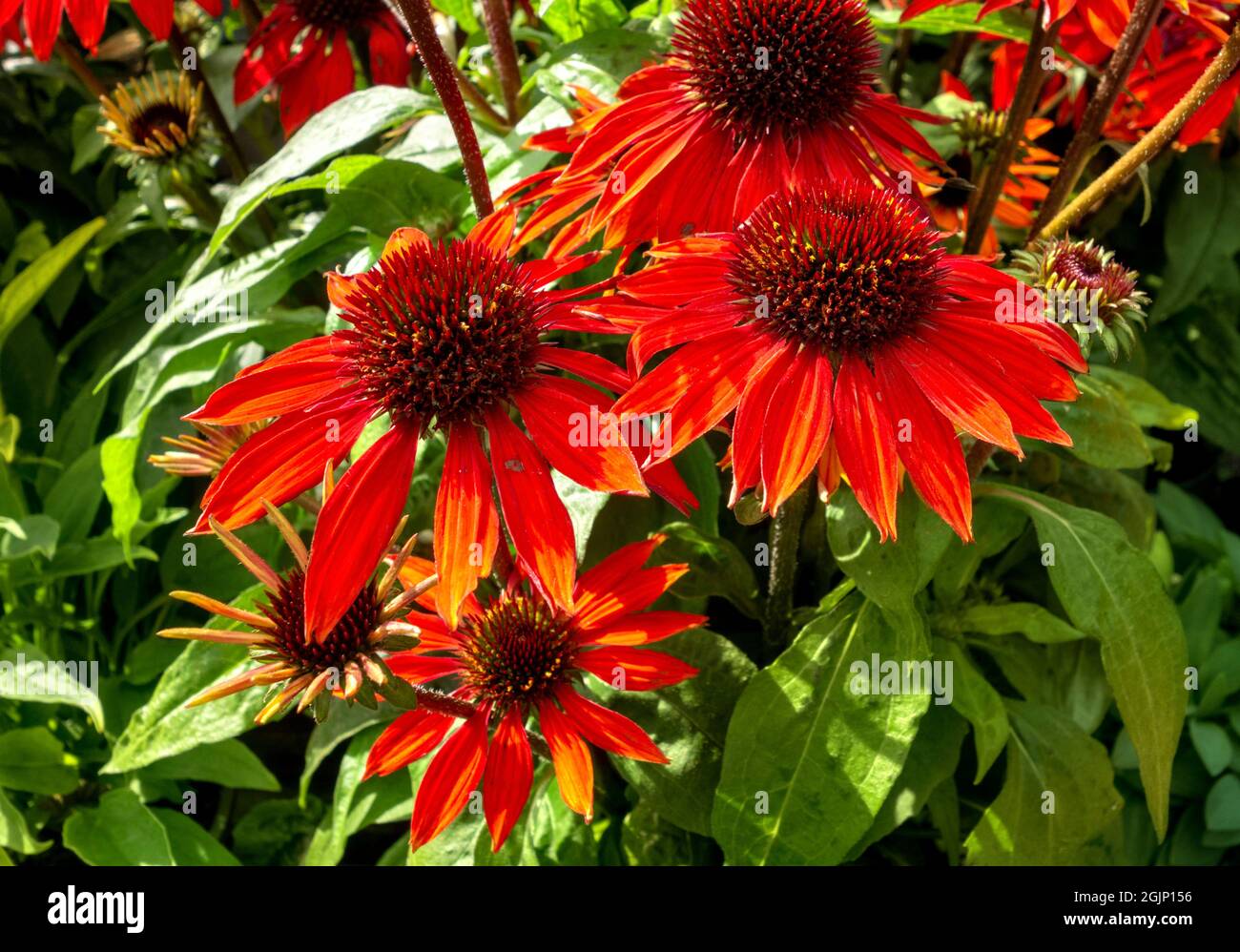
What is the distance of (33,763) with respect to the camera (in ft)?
3.99

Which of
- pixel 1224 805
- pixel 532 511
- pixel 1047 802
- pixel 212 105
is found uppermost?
pixel 212 105

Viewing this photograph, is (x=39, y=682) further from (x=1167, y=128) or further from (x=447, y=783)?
(x=1167, y=128)

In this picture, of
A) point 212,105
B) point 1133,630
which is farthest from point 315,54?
point 1133,630

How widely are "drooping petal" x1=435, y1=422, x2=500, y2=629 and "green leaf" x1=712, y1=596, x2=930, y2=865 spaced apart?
0.33 meters

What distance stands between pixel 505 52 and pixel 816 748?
694 millimetres

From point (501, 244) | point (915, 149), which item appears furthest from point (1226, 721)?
point (501, 244)

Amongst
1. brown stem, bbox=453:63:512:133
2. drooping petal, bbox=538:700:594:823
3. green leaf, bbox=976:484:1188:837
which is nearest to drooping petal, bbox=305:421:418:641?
drooping petal, bbox=538:700:594:823

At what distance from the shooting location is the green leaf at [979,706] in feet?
3.18

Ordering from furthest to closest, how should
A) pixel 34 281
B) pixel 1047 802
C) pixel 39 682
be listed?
pixel 34 281
pixel 39 682
pixel 1047 802

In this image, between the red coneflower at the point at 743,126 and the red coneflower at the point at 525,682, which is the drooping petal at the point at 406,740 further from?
the red coneflower at the point at 743,126

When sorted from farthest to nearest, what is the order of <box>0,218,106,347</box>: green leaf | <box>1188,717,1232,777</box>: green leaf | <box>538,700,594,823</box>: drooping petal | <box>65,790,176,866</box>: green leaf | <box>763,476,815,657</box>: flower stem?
<box>0,218,106,347</box>: green leaf
<box>1188,717,1232,777</box>: green leaf
<box>65,790,176,866</box>: green leaf
<box>763,476,815,657</box>: flower stem
<box>538,700,594,823</box>: drooping petal

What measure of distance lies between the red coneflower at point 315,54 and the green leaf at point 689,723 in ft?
2.44

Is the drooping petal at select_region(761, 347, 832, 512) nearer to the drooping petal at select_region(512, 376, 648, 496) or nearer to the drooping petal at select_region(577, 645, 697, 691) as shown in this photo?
the drooping petal at select_region(512, 376, 648, 496)

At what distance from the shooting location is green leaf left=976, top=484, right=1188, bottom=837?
96 cm
